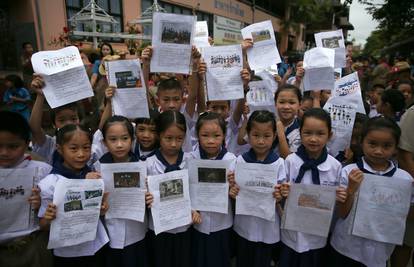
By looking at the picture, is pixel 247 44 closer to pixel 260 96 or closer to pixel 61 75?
pixel 260 96

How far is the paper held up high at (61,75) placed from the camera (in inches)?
88.8

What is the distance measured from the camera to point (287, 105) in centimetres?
270

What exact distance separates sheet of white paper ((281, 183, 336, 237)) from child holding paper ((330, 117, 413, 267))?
13 centimetres

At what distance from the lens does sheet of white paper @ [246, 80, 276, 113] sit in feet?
9.09

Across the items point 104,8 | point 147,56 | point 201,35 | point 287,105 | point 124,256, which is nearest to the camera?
point 124,256

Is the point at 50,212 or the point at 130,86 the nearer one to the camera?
the point at 50,212

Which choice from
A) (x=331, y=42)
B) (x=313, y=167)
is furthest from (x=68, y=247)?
(x=331, y=42)

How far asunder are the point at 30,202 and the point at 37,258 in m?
0.38

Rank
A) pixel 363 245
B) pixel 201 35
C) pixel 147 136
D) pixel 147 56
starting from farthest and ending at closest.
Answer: pixel 201 35
pixel 147 56
pixel 147 136
pixel 363 245

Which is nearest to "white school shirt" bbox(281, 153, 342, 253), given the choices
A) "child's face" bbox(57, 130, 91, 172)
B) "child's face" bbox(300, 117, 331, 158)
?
"child's face" bbox(300, 117, 331, 158)

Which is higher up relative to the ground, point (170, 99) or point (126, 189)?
point (170, 99)

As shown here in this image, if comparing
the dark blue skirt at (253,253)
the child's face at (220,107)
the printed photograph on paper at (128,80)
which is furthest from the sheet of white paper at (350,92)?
the printed photograph on paper at (128,80)

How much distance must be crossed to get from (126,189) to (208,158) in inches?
24.5

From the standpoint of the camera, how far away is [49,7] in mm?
8734
